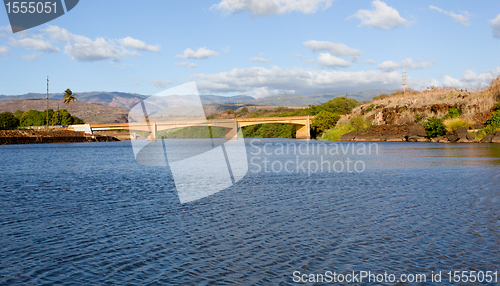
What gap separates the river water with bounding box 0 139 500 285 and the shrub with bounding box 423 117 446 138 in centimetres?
5085

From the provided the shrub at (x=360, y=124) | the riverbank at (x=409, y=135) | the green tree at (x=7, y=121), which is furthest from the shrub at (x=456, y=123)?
the green tree at (x=7, y=121)

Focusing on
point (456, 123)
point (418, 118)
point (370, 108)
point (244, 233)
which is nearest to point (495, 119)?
point (456, 123)

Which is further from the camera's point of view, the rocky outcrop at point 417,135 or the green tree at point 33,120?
the green tree at point 33,120

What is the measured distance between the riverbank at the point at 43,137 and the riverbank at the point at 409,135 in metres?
77.7

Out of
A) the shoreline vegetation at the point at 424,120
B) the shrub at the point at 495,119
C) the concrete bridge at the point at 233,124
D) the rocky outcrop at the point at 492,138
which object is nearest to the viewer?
the rocky outcrop at the point at 492,138

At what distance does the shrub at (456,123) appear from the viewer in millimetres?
60719

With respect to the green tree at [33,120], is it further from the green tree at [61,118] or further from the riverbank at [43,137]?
the riverbank at [43,137]

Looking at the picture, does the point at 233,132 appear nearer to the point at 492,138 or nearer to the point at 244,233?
the point at 492,138

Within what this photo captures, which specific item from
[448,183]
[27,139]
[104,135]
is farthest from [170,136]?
[448,183]

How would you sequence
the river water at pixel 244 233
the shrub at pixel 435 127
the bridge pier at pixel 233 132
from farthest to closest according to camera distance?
the bridge pier at pixel 233 132, the shrub at pixel 435 127, the river water at pixel 244 233

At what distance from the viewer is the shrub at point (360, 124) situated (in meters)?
82.0

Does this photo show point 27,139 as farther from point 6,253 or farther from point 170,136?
point 6,253

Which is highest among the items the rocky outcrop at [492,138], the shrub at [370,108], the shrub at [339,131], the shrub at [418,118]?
the shrub at [370,108]

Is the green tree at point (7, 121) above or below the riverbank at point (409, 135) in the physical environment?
above
